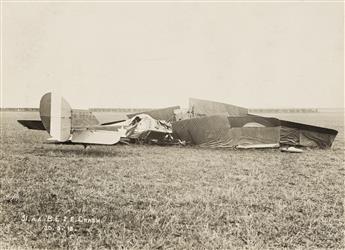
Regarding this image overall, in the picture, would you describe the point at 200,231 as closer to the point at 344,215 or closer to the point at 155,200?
the point at 155,200

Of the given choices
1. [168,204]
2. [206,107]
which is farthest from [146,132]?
[168,204]

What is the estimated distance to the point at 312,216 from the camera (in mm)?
4059

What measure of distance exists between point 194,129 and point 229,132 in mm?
1176

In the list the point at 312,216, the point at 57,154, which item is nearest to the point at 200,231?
the point at 312,216

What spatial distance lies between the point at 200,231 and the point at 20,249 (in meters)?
1.93

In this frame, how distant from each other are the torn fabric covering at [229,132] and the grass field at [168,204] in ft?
9.39

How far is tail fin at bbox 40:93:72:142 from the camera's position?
7404mm

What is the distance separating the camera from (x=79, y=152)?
887 centimetres

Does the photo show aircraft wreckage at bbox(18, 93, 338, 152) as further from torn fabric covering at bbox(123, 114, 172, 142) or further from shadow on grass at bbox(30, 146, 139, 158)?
shadow on grass at bbox(30, 146, 139, 158)

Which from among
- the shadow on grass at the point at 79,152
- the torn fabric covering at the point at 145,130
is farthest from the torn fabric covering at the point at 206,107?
the shadow on grass at the point at 79,152

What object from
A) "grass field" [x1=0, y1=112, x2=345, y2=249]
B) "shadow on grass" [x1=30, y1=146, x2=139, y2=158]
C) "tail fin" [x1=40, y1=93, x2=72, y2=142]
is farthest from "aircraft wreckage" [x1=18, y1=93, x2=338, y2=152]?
"grass field" [x1=0, y1=112, x2=345, y2=249]

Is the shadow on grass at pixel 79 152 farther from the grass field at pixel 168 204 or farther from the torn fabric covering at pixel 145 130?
the torn fabric covering at pixel 145 130

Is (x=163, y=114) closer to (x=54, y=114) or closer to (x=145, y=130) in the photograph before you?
(x=145, y=130)

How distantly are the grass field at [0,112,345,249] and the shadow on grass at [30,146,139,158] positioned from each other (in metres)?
0.82
